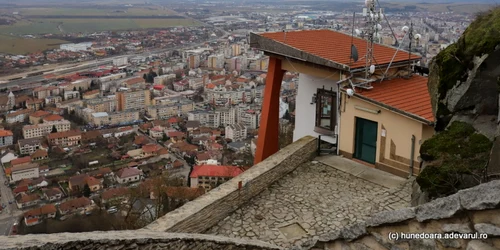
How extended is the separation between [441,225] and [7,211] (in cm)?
3391

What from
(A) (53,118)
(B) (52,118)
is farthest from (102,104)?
(B) (52,118)

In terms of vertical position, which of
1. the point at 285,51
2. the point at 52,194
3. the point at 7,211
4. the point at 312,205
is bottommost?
the point at 7,211

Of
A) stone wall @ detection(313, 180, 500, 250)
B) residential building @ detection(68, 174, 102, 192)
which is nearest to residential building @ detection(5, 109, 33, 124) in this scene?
residential building @ detection(68, 174, 102, 192)

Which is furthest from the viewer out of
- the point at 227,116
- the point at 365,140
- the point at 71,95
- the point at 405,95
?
the point at 71,95

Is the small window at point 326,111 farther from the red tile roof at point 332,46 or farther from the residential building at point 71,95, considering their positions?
the residential building at point 71,95

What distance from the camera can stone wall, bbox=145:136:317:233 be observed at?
17.2 feet

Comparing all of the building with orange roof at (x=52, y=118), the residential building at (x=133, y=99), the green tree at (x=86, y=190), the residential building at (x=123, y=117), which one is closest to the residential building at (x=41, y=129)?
the building with orange roof at (x=52, y=118)

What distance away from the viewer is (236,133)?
158ft

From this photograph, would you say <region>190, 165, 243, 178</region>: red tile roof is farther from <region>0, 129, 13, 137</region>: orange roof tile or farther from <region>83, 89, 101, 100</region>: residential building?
<region>83, 89, 101, 100</region>: residential building

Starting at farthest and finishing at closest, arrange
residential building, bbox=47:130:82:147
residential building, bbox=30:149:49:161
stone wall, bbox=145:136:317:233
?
1. residential building, bbox=47:130:82:147
2. residential building, bbox=30:149:49:161
3. stone wall, bbox=145:136:317:233

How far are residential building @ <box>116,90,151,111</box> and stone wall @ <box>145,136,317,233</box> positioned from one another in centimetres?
5752

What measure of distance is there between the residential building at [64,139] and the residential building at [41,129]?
8.18ft

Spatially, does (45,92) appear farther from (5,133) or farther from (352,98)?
(352,98)

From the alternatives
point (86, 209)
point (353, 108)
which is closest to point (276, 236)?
point (353, 108)
